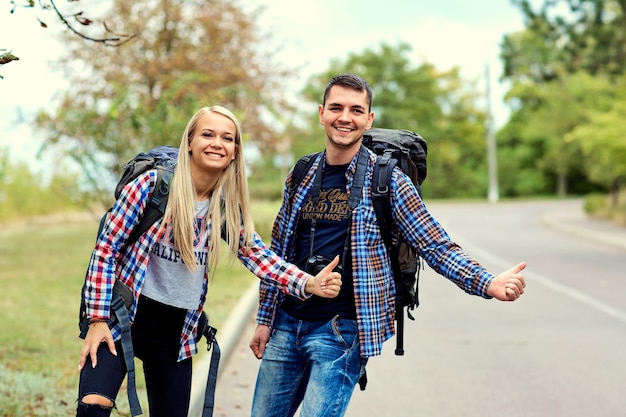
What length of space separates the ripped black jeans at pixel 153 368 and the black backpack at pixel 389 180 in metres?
0.78

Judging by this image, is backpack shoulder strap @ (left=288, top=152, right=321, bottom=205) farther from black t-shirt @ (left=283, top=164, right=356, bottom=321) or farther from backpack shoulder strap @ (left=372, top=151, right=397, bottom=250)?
backpack shoulder strap @ (left=372, top=151, right=397, bottom=250)

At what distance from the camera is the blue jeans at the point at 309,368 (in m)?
3.80

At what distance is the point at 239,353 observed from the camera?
336 inches

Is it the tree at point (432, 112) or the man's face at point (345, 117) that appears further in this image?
the tree at point (432, 112)

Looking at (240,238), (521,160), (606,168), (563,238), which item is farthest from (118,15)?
(521,160)

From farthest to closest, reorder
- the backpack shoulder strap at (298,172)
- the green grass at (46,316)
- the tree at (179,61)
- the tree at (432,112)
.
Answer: the tree at (432,112) → the tree at (179,61) → the green grass at (46,316) → the backpack shoulder strap at (298,172)

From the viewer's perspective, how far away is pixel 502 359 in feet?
26.6

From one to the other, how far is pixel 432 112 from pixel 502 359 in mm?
53983

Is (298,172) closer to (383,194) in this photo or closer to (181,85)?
(383,194)

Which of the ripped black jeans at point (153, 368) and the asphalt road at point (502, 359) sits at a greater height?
the ripped black jeans at point (153, 368)

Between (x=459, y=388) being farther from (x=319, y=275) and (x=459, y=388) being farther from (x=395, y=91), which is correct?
(x=395, y=91)

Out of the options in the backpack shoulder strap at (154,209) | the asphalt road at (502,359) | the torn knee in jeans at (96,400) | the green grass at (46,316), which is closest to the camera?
the torn knee in jeans at (96,400)

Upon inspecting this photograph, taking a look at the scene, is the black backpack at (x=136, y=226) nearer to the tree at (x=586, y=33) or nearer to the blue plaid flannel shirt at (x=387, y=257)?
the blue plaid flannel shirt at (x=387, y=257)

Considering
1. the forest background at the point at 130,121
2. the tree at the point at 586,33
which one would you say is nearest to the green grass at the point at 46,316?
the forest background at the point at 130,121
